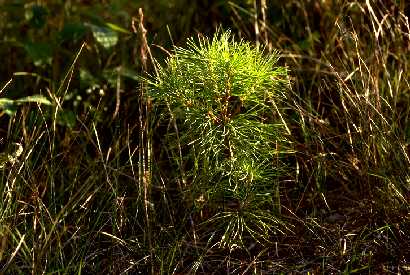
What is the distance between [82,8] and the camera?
2809mm

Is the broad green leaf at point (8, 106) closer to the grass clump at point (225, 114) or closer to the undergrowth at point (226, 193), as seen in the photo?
the undergrowth at point (226, 193)

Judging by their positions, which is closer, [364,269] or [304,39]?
[364,269]

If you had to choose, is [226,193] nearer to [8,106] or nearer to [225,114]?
[225,114]

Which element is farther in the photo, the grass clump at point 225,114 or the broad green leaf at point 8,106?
the broad green leaf at point 8,106

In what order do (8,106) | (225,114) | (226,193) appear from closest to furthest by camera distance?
(225,114) → (226,193) → (8,106)

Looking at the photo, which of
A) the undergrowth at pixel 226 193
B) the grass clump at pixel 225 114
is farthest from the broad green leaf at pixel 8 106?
the grass clump at pixel 225 114

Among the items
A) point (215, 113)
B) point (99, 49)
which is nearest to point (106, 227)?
point (215, 113)

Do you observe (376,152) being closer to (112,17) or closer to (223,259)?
(223,259)

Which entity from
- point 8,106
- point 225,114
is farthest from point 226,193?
point 8,106

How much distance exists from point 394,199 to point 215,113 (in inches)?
20.2

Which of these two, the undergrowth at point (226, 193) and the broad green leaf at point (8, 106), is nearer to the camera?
the undergrowth at point (226, 193)

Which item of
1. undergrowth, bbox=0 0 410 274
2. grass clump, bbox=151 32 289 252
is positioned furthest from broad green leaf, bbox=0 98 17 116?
grass clump, bbox=151 32 289 252

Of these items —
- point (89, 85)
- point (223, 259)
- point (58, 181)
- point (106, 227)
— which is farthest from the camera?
point (89, 85)

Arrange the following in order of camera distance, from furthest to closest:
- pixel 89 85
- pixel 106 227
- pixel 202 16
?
pixel 202 16
pixel 89 85
pixel 106 227
